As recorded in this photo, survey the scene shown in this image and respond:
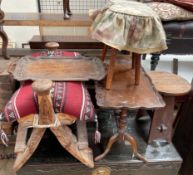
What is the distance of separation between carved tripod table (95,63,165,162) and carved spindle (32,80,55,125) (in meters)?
0.21

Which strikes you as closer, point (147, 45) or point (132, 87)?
point (147, 45)

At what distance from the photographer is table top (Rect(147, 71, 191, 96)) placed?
1.10 metres

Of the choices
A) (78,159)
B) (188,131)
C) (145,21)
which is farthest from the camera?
(188,131)

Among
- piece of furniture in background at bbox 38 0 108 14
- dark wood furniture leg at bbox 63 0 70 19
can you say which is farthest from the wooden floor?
piece of furniture in background at bbox 38 0 108 14

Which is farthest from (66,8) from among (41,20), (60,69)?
(60,69)

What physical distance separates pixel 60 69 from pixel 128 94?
33 cm

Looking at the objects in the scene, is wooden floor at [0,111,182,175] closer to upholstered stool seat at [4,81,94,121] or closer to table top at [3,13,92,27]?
upholstered stool seat at [4,81,94,121]

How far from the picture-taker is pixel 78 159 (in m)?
1.06

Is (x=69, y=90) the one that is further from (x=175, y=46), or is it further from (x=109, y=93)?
(x=175, y=46)

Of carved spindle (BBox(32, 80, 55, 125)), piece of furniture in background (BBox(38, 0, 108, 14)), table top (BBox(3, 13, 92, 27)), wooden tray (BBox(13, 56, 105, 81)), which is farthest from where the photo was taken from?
piece of furniture in background (BBox(38, 0, 108, 14))

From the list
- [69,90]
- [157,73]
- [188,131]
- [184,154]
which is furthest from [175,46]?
[69,90]

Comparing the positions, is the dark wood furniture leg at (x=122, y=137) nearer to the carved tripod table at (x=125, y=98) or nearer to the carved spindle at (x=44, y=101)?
the carved tripod table at (x=125, y=98)

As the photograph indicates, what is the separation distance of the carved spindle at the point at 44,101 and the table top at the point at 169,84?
1.67 ft

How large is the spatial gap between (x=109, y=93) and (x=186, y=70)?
57.7 inches
